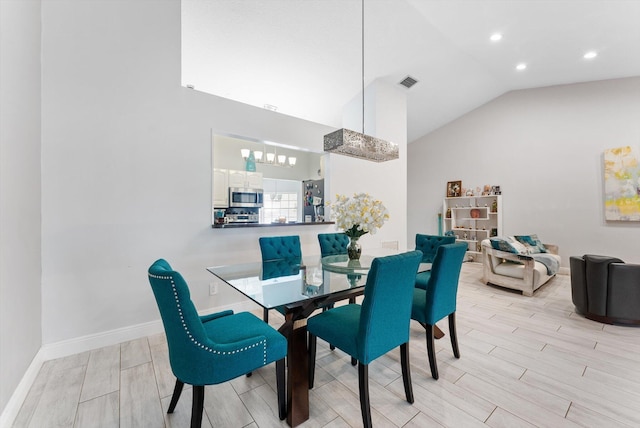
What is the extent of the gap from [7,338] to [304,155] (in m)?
6.24

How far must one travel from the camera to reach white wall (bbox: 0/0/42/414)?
4.87 feet

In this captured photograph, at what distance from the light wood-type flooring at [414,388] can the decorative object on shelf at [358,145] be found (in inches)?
75.0

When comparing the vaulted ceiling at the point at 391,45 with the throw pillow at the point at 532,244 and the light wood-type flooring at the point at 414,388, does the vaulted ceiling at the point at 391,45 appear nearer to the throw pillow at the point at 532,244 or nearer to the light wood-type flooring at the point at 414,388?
the throw pillow at the point at 532,244

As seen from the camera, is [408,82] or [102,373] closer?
[102,373]

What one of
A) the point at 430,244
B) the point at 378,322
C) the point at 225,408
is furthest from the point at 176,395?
the point at 430,244

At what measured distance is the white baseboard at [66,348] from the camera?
1499 mm

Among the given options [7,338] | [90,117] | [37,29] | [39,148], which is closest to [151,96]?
[90,117]

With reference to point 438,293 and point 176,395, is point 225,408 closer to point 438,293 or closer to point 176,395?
point 176,395

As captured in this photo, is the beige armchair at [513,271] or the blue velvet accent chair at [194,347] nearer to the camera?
the blue velvet accent chair at [194,347]

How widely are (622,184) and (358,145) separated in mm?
5121

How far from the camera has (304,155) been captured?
23.3 feet

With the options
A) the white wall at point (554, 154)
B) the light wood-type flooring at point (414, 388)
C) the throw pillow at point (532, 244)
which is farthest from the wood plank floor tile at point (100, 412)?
the white wall at point (554, 154)

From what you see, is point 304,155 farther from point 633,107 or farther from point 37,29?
point 633,107

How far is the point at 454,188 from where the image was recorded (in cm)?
641
